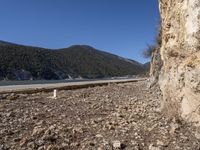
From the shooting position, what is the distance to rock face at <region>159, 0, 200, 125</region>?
10172 mm

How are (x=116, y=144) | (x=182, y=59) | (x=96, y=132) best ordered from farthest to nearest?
1. (x=182, y=59)
2. (x=96, y=132)
3. (x=116, y=144)

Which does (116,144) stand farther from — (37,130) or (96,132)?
(37,130)

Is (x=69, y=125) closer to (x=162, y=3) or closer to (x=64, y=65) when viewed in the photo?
(x=162, y=3)

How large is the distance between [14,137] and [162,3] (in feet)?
22.1

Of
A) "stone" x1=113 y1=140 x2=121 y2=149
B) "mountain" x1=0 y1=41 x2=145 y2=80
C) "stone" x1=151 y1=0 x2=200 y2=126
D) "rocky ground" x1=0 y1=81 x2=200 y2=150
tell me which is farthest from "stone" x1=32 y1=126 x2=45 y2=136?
"mountain" x1=0 y1=41 x2=145 y2=80

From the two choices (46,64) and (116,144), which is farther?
(46,64)

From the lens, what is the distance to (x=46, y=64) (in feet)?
333

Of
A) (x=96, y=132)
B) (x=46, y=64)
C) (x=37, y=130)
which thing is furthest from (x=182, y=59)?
(x=46, y=64)

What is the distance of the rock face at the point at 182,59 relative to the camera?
1017 centimetres

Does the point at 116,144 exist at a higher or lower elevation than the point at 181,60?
lower

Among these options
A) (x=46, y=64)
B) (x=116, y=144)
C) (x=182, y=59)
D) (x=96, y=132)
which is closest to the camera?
(x=116, y=144)

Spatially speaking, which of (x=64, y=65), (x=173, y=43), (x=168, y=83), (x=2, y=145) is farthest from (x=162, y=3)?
(x=64, y=65)

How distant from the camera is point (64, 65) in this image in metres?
112

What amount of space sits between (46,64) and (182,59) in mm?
91842
